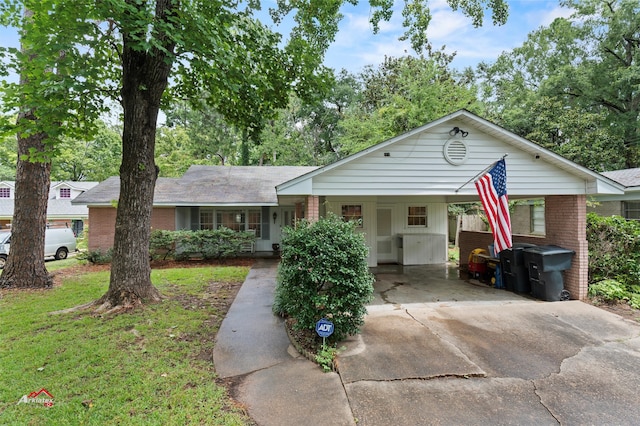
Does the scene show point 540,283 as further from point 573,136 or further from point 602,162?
point 602,162

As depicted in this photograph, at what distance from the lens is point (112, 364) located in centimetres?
380

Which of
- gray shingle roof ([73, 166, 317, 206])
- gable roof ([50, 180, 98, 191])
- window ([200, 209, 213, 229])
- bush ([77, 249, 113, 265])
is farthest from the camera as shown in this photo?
gable roof ([50, 180, 98, 191])

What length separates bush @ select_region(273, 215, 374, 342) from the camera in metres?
4.12

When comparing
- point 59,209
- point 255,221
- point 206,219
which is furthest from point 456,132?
point 59,209

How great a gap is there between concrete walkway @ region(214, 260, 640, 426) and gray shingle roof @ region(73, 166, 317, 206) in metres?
7.73

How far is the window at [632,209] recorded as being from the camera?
11.1m


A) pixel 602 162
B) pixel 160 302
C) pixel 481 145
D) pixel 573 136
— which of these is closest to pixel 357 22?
pixel 481 145

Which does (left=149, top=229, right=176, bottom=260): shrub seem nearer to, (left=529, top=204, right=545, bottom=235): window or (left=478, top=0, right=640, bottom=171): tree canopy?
(left=529, top=204, right=545, bottom=235): window

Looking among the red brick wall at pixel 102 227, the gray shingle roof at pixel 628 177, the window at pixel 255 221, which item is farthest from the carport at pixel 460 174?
the red brick wall at pixel 102 227

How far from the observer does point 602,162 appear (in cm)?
1800

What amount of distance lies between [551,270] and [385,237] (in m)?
5.39

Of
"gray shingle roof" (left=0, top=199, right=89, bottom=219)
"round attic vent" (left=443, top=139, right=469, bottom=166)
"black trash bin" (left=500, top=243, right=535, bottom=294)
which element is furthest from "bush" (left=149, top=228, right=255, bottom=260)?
"gray shingle roof" (left=0, top=199, right=89, bottom=219)

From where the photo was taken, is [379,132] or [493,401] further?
[379,132]

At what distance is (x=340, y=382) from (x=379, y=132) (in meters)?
17.0
